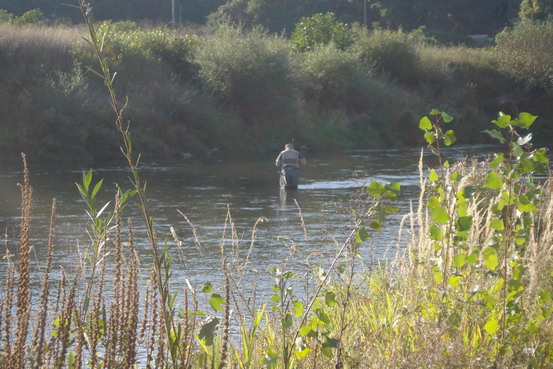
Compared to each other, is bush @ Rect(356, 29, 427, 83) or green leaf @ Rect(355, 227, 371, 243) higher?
green leaf @ Rect(355, 227, 371, 243)

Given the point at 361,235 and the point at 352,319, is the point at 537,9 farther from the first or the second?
the point at 361,235

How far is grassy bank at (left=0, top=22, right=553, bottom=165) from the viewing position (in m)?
37.7

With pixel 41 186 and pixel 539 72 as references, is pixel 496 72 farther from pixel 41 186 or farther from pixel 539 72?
pixel 41 186

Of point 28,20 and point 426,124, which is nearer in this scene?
point 426,124

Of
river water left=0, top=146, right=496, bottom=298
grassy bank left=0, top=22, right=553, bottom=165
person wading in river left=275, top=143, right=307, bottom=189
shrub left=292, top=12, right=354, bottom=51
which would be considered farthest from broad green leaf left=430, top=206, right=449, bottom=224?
shrub left=292, top=12, right=354, bottom=51

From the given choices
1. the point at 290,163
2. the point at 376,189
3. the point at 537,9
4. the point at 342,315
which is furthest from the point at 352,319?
the point at 537,9

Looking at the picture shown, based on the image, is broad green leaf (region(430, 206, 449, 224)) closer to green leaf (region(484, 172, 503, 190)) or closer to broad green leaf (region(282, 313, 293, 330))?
green leaf (region(484, 172, 503, 190))

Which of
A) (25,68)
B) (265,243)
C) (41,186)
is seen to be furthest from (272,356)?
(25,68)

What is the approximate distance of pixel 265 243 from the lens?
52.9 ft

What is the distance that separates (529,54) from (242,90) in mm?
23841

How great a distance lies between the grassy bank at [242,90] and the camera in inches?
1485

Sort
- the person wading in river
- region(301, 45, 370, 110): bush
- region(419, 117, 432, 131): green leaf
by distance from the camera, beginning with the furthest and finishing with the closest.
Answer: region(301, 45, 370, 110): bush → the person wading in river → region(419, 117, 432, 131): green leaf

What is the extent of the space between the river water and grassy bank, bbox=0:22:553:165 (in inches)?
179

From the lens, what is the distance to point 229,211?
12883mm
